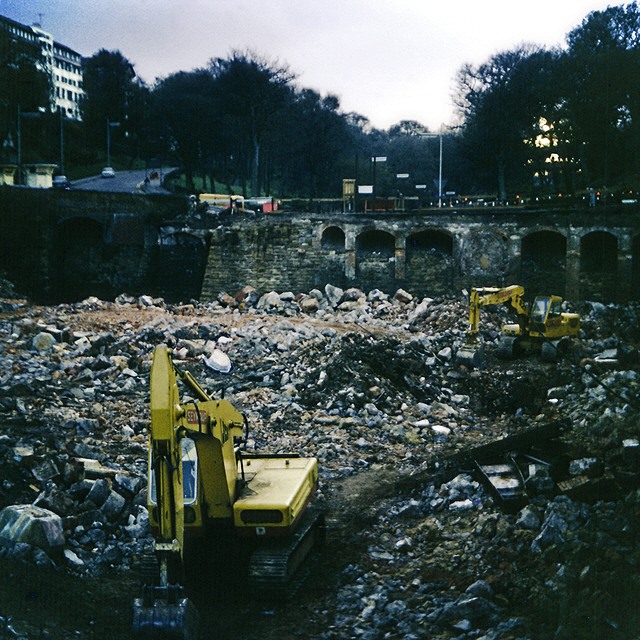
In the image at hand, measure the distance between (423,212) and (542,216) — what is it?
171 inches

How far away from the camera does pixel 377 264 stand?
82.9ft

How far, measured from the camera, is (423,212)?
25.2 meters

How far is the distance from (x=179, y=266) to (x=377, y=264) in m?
7.82

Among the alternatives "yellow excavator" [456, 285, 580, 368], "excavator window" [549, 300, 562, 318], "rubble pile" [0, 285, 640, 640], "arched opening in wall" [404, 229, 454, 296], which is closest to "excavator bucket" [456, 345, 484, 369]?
"yellow excavator" [456, 285, 580, 368]

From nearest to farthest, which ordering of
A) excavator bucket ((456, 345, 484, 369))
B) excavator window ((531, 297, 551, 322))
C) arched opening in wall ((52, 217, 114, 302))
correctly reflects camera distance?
excavator bucket ((456, 345, 484, 369)) → excavator window ((531, 297, 551, 322)) → arched opening in wall ((52, 217, 114, 302))

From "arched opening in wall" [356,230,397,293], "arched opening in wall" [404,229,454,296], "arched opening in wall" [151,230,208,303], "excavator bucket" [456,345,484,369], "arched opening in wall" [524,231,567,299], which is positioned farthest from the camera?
"arched opening in wall" [151,230,208,303]

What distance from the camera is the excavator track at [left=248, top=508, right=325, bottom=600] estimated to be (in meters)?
5.95

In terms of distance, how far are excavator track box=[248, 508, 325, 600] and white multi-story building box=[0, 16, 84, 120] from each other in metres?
20.4

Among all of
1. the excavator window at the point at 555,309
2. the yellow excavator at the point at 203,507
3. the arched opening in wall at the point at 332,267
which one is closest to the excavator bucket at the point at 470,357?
the excavator window at the point at 555,309

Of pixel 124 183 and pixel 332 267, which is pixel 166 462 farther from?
pixel 124 183

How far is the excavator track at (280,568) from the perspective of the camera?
5949mm

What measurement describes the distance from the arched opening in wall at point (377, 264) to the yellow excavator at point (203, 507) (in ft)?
60.1

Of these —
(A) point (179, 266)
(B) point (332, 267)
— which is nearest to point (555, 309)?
(B) point (332, 267)

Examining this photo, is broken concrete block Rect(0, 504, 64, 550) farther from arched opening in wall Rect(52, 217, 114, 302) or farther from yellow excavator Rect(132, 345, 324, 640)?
arched opening in wall Rect(52, 217, 114, 302)
